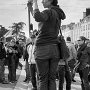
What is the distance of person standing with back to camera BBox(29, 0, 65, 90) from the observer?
4.57 m

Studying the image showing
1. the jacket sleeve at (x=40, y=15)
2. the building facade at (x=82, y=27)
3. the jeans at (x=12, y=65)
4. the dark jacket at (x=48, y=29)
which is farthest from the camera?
the building facade at (x=82, y=27)

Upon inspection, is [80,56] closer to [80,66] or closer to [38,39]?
[80,66]

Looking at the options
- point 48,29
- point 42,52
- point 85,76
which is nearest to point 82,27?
point 85,76

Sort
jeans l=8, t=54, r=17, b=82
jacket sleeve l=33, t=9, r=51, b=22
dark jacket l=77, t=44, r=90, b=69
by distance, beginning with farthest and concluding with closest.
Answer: jeans l=8, t=54, r=17, b=82 < dark jacket l=77, t=44, r=90, b=69 < jacket sleeve l=33, t=9, r=51, b=22

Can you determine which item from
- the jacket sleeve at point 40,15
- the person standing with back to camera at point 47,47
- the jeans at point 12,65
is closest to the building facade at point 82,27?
the jeans at point 12,65

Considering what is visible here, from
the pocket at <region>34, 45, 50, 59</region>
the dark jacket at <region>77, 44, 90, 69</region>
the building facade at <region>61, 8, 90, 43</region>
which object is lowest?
the dark jacket at <region>77, 44, 90, 69</region>

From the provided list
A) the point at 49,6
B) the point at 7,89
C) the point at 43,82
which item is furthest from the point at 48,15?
the point at 7,89

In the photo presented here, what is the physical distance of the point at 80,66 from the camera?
797 centimetres

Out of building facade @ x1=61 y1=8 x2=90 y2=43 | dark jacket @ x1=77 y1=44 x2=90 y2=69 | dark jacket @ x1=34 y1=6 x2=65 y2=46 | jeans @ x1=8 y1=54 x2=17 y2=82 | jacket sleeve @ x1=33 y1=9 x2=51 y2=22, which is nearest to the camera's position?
jacket sleeve @ x1=33 y1=9 x2=51 y2=22

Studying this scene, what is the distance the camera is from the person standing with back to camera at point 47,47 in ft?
15.0

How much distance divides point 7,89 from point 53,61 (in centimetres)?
507

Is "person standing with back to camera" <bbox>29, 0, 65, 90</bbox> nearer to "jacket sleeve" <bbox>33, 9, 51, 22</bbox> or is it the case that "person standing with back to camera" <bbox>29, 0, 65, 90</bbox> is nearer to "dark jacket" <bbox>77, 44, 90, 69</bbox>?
"jacket sleeve" <bbox>33, 9, 51, 22</bbox>

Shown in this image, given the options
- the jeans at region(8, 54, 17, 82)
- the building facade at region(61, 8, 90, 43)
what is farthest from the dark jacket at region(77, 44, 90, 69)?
the building facade at region(61, 8, 90, 43)

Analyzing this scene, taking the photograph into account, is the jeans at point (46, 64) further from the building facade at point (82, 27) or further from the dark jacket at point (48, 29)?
the building facade at point (82, 27)
